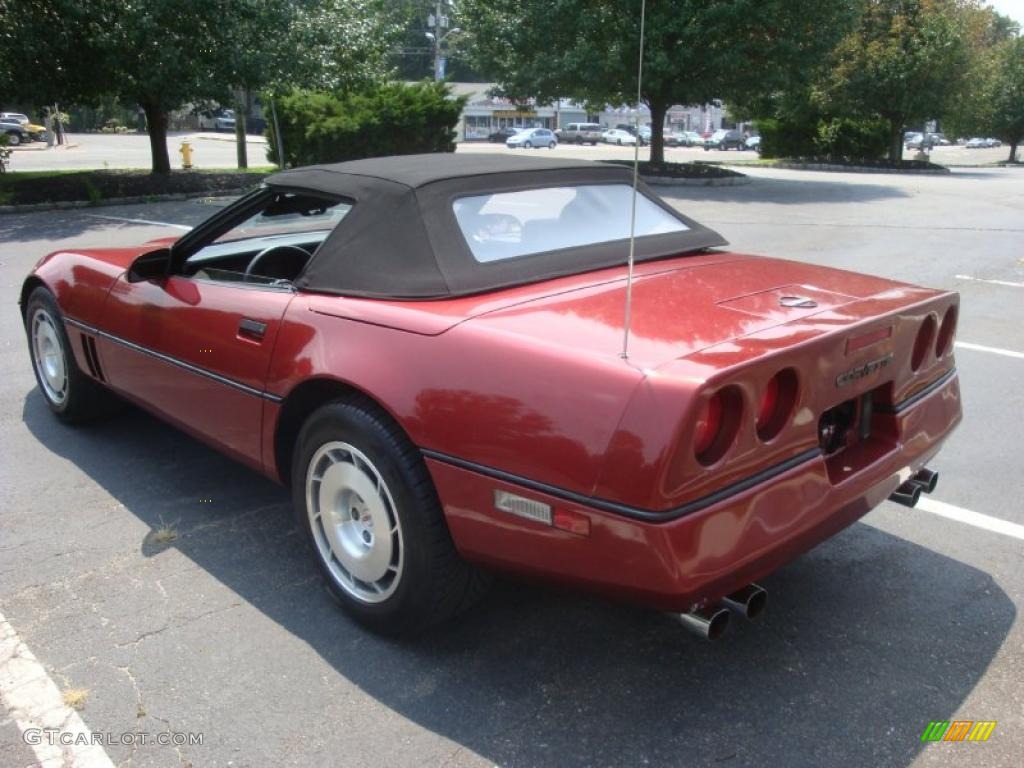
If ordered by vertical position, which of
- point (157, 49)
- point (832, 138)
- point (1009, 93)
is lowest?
point (832, 138)

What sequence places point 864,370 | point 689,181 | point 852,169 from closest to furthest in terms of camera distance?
point 864,370 → point 689,181 → point 852,169

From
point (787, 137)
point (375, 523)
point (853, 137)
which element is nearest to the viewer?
point (375, 523)

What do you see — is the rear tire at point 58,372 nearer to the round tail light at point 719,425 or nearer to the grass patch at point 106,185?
the round tail light at point 719,425

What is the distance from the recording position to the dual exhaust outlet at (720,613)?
232cm

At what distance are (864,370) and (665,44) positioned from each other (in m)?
19.6

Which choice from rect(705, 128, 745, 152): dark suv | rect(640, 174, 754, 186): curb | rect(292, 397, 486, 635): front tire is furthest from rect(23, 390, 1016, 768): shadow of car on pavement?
rect(705, 128, 745, 152): dark suv

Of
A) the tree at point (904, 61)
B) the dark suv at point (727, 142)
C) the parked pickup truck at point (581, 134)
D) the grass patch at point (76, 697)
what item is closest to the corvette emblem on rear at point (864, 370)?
the grass patch at point (76, 697)

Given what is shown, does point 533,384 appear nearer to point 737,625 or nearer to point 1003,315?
point 737,625

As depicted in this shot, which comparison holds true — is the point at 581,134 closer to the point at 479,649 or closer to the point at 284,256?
the point at 284,256

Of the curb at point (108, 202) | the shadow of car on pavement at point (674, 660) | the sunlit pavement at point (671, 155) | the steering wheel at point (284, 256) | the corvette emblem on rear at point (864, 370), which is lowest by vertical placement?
the shadow of car on pavement at point (674, 660)

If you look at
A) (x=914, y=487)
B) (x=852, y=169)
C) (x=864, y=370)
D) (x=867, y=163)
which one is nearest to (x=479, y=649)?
(x=864, y=370)

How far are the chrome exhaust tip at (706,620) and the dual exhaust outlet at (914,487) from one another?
1.03m

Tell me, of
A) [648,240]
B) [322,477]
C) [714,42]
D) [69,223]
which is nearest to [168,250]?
[322,477]

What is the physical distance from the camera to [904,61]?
29.2 meters
